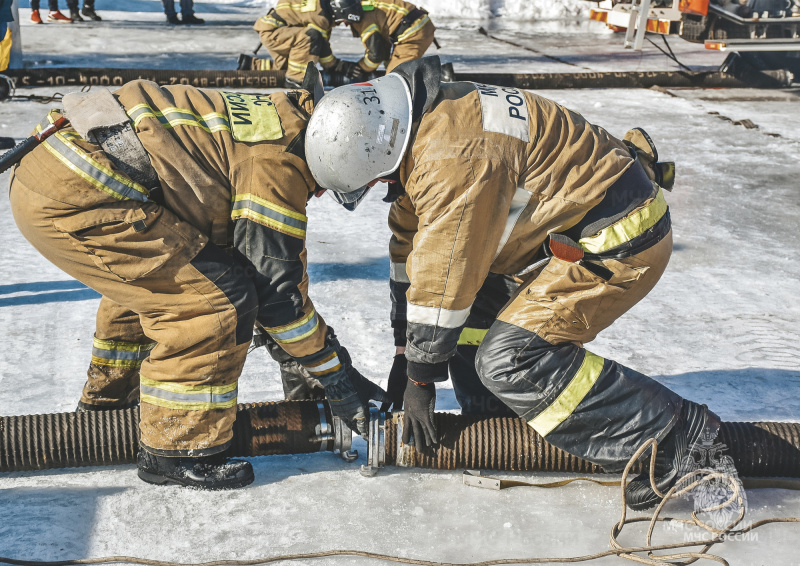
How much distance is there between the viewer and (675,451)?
108 inches

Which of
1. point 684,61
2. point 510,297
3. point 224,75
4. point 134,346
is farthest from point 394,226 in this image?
point 684,61

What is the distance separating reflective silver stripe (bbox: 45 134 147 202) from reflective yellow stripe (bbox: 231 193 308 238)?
12.0 inches

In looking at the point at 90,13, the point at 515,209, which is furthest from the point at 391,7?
the point at 90,13

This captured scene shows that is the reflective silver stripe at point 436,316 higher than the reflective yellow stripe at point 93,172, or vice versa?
the reflective yellow stripe at point 93,172

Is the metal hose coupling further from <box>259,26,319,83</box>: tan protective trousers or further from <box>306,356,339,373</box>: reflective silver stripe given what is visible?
<box>259,26,319,83</box>: tan protective trousers

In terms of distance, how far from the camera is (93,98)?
261 centimetres

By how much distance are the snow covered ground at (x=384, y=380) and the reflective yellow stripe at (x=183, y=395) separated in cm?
36

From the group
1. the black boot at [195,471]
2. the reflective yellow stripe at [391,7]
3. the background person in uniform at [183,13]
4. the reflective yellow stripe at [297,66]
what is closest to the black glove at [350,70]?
the reflective yellow stripe at [297,66]

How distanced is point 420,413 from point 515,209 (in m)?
0.79

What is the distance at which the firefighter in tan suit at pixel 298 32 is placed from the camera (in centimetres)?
817

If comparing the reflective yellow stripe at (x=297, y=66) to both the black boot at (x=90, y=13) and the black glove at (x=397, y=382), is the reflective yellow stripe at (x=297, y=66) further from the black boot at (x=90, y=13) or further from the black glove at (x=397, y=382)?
the black boot at (x=90, y=13)

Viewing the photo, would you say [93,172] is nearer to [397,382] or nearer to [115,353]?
[115,353]

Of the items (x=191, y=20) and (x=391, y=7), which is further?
(x=191, y=20)

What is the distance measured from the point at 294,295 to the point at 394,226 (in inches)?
24.1
